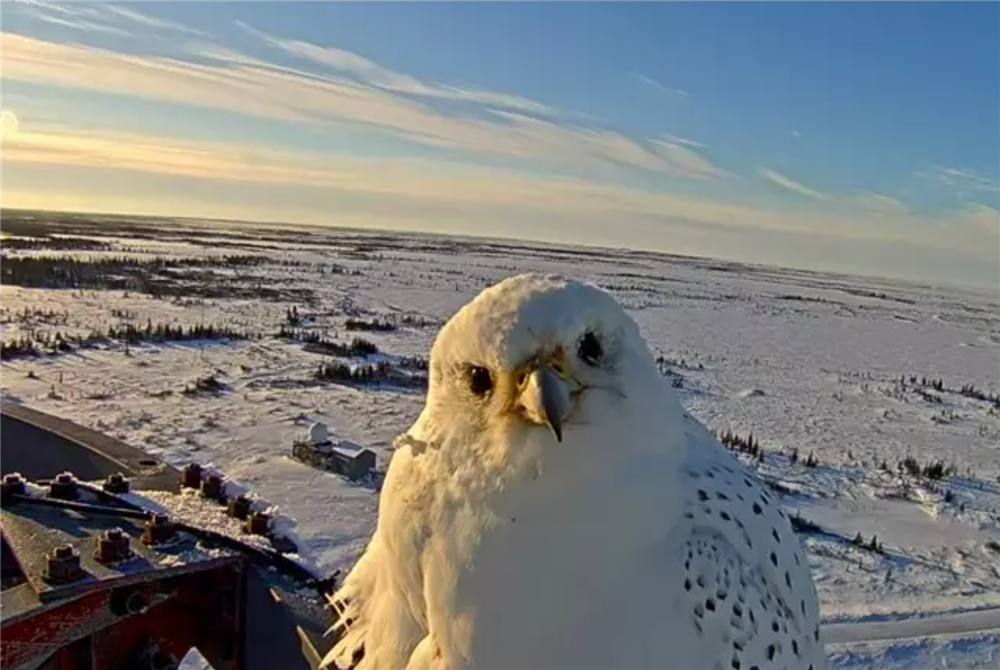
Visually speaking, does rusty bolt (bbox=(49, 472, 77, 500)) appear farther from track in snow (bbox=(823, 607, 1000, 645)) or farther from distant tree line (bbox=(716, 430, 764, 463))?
distant tree line (bbox=(716, 430, 764, 463))

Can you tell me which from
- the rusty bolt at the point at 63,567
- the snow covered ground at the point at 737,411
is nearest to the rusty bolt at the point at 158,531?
the rusty bolt at the point at 63,567

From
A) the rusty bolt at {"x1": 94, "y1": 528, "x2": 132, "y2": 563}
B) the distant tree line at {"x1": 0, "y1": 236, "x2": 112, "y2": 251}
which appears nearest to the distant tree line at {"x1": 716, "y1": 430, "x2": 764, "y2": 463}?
the rusty bolt at {"x1": 94, "y1": 528, "x2": 132, "y2": 563}

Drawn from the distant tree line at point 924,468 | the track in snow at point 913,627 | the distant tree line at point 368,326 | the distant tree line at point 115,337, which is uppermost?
the distant tree line at point 368,326

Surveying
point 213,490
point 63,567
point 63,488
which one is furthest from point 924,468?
point 63,567

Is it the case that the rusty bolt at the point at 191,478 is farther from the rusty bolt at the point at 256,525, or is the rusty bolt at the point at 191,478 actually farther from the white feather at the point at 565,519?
the white feather at the point at 565,519

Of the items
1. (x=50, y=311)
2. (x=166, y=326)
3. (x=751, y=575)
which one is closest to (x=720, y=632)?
(x=751, y=575)
